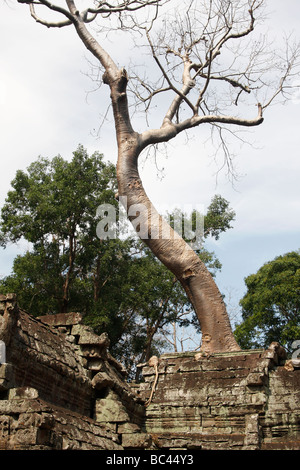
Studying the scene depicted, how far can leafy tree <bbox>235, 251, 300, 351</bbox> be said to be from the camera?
18.8 m

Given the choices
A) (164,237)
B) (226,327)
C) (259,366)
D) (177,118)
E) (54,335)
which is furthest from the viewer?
(177,118)

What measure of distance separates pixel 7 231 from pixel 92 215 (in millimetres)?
2622

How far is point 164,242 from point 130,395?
11.2 ft

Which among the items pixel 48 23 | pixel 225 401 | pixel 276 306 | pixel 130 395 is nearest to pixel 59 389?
pixel 130 395

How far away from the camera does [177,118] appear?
1260 centimetres

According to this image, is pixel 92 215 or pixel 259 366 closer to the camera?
pixel 259 366

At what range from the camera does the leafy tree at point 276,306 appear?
1880cm

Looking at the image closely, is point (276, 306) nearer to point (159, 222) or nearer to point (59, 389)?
point (159, 222)

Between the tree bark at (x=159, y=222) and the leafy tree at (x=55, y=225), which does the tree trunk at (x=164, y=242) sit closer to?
the tree bark at (x=159, y=222)

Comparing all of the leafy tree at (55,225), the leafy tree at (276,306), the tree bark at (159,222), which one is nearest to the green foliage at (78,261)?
the leafy tree at (55,225)

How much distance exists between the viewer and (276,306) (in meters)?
19.3
